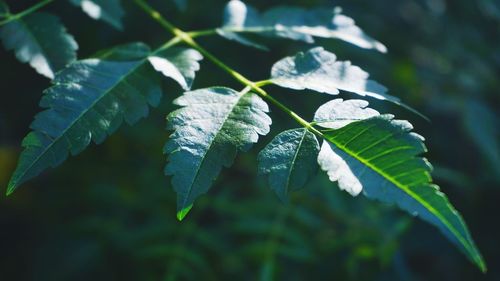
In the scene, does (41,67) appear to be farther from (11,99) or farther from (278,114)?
(278,114)

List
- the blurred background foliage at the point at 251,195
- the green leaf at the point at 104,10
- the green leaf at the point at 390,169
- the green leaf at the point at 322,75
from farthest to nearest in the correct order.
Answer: the blurred background foliage at the point at 251,195 < the green leaf at the point at 104,10 < the green leaf at the point at 322,75 < the green leaf at the point at 390,169

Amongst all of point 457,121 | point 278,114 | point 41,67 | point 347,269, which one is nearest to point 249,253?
point 347,269

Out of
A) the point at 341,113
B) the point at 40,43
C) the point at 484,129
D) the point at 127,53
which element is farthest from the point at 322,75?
the point at 484,129

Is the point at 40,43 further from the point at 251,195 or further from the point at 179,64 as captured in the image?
the point at 251,195

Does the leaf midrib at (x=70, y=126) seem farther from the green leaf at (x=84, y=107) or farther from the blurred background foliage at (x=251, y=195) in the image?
the blurred background foliage at (x=251, y=195)

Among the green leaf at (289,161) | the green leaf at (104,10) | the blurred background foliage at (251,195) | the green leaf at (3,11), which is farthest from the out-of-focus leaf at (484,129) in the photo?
the green leaf at (3,11)

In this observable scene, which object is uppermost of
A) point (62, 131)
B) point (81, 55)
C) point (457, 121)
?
point (62, 131)
